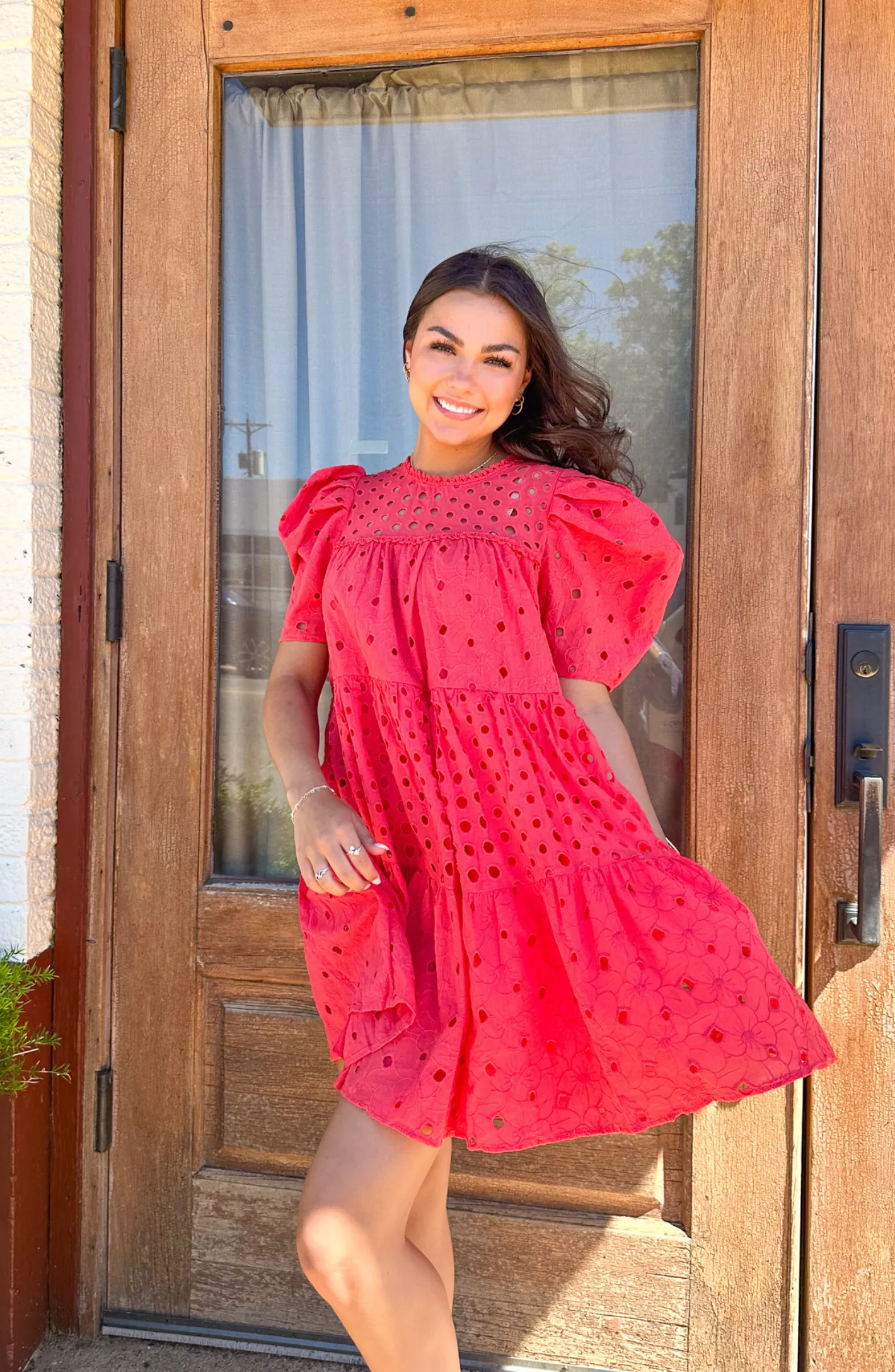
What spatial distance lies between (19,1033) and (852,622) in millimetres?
1757

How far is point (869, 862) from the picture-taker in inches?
78.2

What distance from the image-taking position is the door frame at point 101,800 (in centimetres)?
209

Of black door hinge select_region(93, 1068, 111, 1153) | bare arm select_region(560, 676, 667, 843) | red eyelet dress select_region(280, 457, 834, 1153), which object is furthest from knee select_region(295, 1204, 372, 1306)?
black door hinge select_region(93, 1068, 111, 1153)

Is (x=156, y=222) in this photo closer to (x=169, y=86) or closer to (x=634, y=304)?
(x=169, y=86)

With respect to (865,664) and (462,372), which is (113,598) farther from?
(865,664)

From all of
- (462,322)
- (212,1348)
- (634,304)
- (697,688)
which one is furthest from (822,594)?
(212,1348)

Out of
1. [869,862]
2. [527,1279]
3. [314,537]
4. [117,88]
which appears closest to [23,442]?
[314,537]

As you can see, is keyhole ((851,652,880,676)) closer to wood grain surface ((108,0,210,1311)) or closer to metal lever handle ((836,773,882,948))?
metal lever handle ((836,773,882,948))

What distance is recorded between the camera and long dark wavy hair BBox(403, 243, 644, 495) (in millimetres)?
1795

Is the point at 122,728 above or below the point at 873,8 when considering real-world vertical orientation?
below

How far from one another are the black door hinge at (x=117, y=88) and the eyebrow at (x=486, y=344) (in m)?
1.01

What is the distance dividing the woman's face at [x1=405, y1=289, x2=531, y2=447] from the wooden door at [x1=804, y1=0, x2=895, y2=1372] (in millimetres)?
661

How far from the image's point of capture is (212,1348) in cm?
231

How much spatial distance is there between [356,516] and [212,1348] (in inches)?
70.9
